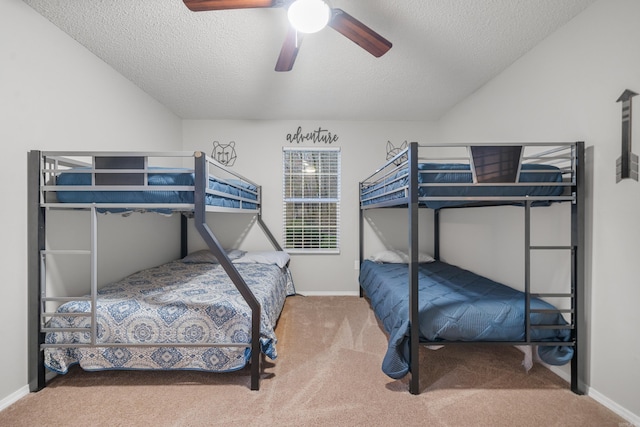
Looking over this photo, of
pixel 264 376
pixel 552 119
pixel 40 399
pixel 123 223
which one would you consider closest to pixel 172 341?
pixel 264 376

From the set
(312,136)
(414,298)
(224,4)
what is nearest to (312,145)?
(312,136)

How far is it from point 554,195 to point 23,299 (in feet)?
10.8

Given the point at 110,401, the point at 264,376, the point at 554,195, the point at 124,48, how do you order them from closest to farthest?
1. the point at 110,401
2. the point at 554,195
3. the point at 264,376
4. the point at 124,48

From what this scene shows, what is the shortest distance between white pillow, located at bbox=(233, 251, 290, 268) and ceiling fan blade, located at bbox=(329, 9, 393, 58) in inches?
89.4

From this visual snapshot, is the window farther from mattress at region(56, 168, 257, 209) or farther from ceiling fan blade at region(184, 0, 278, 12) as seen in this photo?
ceiling fan blade at region(184, 0, 278, 12)

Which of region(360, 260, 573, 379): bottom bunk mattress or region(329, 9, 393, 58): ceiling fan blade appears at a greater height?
region(329, 9, 393, 58): ceiling fan blade

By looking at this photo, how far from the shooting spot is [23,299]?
158 cm

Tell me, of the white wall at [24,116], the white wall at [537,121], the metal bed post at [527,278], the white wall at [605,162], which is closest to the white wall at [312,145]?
the white wall at [537,121]

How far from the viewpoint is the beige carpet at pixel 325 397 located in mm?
1380

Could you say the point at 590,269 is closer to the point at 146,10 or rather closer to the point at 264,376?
the point at 264,376

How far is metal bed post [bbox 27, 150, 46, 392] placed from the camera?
1.58 m

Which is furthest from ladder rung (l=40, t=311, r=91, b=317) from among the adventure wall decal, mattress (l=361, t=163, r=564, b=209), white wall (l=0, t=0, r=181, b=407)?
the adventure wall decal

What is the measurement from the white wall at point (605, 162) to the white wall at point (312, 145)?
5.90 ft

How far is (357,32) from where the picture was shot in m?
1.48
